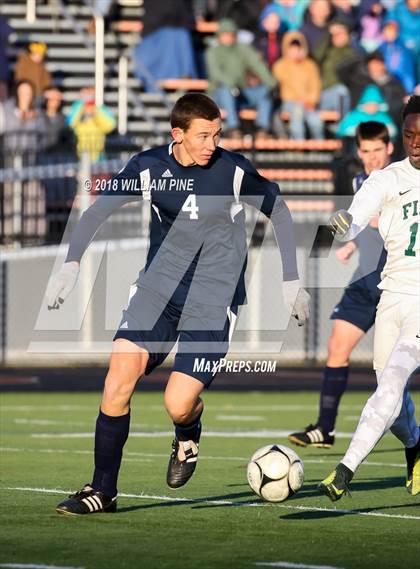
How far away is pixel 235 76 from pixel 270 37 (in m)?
1.34

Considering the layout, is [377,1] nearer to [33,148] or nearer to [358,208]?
[33,148]

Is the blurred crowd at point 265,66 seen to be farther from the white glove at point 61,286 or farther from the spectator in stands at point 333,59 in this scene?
the white glove at point 61,286

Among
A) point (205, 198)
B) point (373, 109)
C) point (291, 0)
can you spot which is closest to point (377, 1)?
point (291, 0)

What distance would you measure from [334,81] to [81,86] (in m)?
4.23

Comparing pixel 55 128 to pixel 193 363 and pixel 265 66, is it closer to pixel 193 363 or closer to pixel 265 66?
pixel 265 66

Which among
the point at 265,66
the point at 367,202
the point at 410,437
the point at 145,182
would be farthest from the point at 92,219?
the point at 265,66

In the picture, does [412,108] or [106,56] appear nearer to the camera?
[412,108]

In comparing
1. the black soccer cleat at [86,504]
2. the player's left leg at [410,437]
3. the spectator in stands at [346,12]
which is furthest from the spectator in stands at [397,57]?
the black soccer cleat at [86,504]

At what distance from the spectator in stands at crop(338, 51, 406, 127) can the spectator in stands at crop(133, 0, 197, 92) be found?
293 cm

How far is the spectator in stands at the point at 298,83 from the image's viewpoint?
2411 centimetres

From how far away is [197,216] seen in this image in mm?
8555

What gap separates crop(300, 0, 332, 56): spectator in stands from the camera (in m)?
24.6

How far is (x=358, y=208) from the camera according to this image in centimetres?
799

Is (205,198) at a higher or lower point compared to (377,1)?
lower
